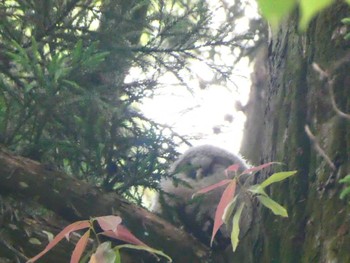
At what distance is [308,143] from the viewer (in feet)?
6.84

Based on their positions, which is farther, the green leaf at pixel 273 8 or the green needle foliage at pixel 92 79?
the green needle foliage at pixel 92 79

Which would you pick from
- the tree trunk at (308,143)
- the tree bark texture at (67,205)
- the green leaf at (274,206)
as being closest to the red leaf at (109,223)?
the green leaf at (274,206)

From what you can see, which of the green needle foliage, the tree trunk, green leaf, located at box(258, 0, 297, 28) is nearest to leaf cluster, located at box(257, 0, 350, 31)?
green leaf, located at box(258, 0, 297, 28)

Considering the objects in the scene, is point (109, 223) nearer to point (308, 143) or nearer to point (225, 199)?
point (225, 199)

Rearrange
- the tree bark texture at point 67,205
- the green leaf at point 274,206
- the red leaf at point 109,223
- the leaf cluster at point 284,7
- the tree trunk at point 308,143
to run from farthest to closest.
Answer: the tree bark texture at point 67,205 < the tree trunk at point 308,143 < the green leaf at point 274,206 < the red leaf at point 109,223 < the leaf cluster at point 284,7

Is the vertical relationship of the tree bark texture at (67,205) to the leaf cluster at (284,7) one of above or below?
below

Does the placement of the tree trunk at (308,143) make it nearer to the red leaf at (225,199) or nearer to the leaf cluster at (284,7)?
the red leaf at (225,199)

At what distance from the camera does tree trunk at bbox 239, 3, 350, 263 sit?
1782 mm

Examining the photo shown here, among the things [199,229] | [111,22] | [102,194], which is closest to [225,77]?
[111,22]

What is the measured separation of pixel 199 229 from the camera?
274cm

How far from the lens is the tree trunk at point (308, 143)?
70.2 inches

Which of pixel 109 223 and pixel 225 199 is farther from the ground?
pixel 225 199

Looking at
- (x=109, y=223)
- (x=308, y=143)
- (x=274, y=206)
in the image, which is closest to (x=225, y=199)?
(x=274, y=206)

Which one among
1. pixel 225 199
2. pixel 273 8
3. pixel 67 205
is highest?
pixel 273 8
